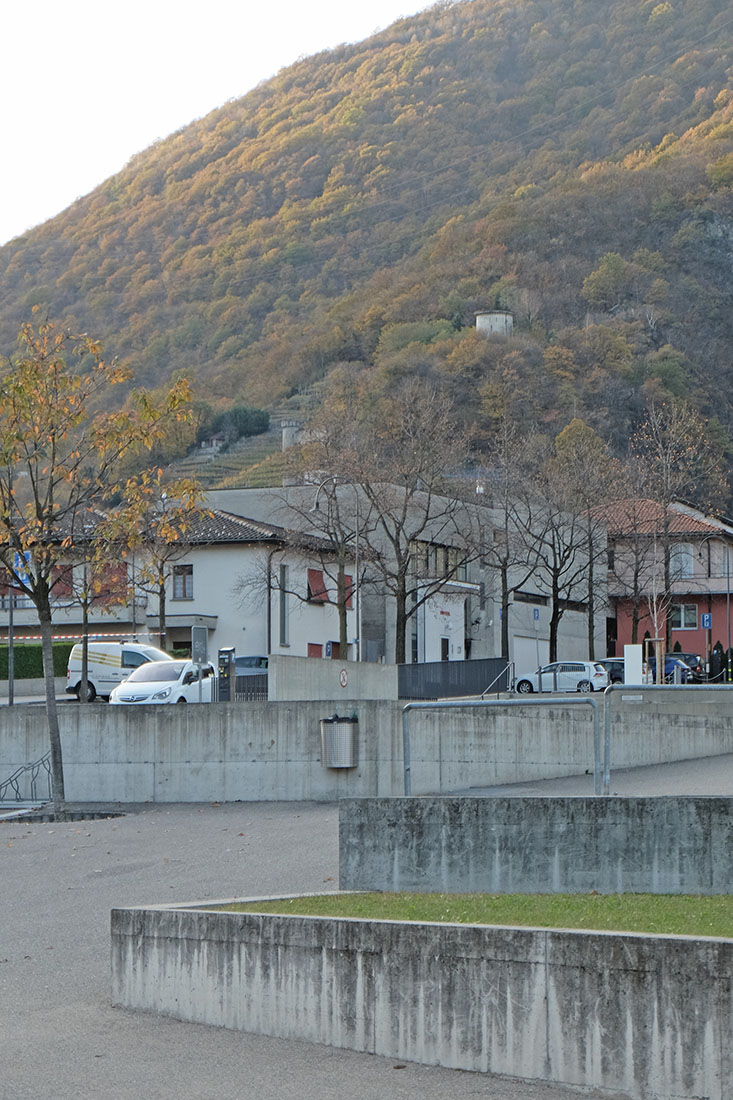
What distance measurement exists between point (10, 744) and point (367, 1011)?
642 inches

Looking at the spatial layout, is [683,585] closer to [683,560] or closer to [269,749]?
[683,560]

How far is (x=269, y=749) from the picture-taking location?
22.3 metres

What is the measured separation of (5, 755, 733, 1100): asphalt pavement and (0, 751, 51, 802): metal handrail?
2.80 meters

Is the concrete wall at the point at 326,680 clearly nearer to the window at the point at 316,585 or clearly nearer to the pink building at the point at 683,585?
the window at the point at 316,585

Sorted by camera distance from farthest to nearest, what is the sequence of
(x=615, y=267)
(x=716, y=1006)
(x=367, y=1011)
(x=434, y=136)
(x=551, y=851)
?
(x=434, y=136)
(x=615, y=267)
(x=551, y=851)
(x=367, y=1011)
(x=716, y=1006)

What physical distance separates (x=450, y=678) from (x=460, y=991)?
3146cm

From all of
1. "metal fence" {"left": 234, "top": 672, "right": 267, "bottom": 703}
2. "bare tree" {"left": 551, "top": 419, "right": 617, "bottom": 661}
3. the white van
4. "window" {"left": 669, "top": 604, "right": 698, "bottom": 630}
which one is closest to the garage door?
"bare tree" {"left": 551, "top": 419, "right": 617, "bottom": 661}

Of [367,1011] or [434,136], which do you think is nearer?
[367,1011]

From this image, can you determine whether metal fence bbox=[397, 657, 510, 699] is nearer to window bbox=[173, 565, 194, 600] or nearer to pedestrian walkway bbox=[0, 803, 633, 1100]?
pedestrian walkway bbox=[0, 803, 633, 1100]

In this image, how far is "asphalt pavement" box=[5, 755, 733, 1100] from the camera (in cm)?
763

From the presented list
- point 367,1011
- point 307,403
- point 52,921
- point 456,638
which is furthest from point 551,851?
point 307,403

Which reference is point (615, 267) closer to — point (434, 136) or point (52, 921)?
point (434, 136)

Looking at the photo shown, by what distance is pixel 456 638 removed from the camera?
202 feet

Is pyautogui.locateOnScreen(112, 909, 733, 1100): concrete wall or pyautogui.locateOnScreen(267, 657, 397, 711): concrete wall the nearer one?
pyautogui.locateOnScreen(112, 909, 733, 1100): concrete wall
